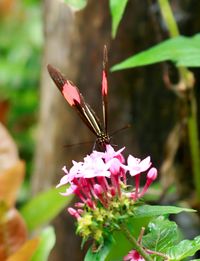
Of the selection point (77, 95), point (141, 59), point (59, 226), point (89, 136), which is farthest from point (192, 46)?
point (59, 226)

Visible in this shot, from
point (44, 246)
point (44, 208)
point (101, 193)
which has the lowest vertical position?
point (44, 208)

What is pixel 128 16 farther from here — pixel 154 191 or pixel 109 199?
pixel 109 199

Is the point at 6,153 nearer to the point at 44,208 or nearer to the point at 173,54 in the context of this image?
the point at 44,208

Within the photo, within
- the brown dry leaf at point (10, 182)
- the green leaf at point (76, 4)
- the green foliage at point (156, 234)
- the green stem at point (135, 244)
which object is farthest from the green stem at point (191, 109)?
the green stem at point (135, 244)

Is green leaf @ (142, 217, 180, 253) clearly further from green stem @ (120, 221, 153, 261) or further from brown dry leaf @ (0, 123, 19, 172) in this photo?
brown dry leaf @ (0, 123, 19, 172)

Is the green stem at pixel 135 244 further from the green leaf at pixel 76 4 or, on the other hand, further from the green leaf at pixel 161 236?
the green leaf at pixel 76 4

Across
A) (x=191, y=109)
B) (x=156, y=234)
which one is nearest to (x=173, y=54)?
(x=191, y=109)
